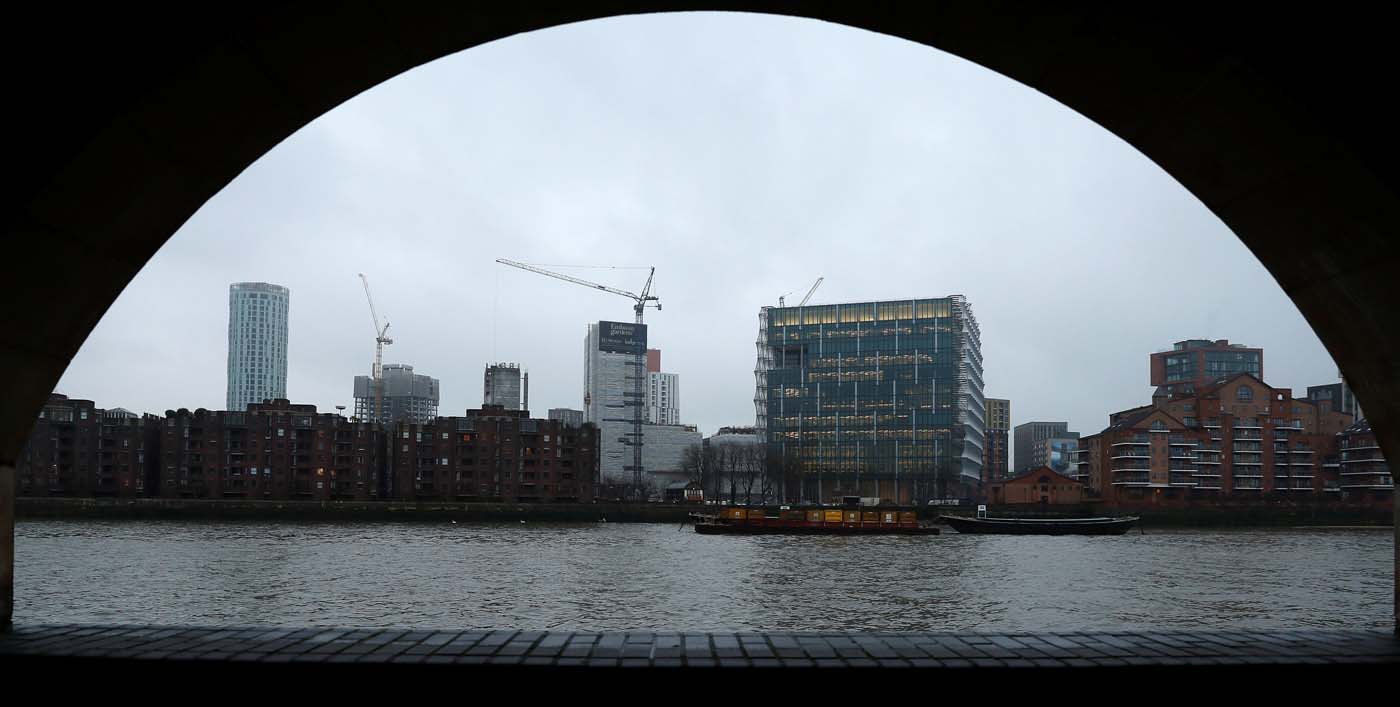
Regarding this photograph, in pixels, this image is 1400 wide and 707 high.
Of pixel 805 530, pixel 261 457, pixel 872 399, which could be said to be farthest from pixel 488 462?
pixel 872 399

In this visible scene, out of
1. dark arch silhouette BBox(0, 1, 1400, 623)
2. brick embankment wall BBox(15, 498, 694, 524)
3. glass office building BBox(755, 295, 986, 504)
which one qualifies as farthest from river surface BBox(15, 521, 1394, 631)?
glass office building BBox(755, 295, 986, 504)

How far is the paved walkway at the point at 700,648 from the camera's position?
6.46 m

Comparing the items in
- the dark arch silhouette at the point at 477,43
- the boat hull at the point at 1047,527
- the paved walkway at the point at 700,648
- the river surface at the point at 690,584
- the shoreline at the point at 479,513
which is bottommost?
the shoreline at the point at 479,513

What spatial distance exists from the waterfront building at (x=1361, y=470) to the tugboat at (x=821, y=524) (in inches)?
2854

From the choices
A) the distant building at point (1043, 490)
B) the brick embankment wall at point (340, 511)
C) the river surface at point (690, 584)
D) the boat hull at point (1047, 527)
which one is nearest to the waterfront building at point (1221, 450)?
the distant building at point (1043, 490)

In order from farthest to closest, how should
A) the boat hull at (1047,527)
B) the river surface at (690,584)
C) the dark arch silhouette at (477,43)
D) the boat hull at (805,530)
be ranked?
the boat hull at (1047,527) → the boat hull at (805,530) → the river surface at (690,584) → the dark arch silhouette at (477,43)

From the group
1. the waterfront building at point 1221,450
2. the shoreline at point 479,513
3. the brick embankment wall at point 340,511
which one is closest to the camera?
the brick embankment wall at point 340,511

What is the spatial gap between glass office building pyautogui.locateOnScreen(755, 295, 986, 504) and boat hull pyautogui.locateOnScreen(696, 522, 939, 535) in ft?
212

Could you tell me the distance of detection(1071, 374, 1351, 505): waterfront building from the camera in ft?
406

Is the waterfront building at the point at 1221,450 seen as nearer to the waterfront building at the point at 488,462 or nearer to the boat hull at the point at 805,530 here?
the boat hull at the point at 805,530

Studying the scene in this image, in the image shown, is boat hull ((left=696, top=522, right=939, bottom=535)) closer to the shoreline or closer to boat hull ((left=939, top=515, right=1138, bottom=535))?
boat hull ((left=939, top=515, right=1138, bottom=535))

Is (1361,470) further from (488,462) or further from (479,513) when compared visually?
(488,462)

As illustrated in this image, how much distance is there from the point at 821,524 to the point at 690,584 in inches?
1714

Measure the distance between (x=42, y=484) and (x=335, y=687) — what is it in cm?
13568
